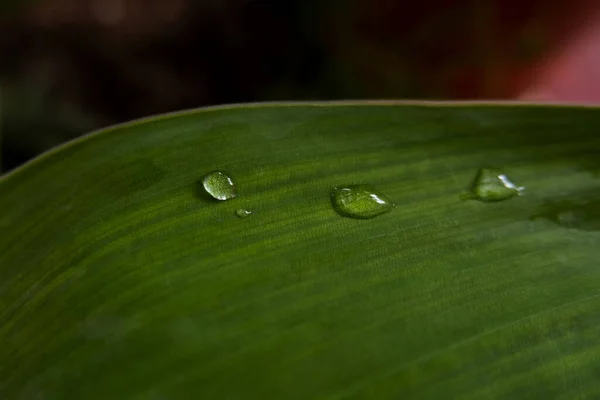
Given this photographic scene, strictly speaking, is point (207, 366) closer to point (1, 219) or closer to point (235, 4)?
point (1, 219)

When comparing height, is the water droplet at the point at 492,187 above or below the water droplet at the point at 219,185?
below

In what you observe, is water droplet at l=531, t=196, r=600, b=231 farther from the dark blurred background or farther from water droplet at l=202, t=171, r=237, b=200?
the dark blurred background

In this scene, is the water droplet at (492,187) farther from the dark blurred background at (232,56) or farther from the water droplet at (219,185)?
the dark blurred background at (232,56)

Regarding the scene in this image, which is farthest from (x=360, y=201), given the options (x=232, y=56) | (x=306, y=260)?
(x=232, y=56)

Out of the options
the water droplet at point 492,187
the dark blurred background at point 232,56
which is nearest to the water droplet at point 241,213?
the water droplet at point 492,187

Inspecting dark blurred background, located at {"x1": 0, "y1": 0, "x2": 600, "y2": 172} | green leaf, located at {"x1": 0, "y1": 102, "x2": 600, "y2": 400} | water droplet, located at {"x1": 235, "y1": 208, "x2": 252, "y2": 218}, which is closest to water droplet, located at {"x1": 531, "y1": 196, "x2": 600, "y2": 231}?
green leaf, located at {"x1": 0, "y1": 102, "x2": 600, "y2": 400}

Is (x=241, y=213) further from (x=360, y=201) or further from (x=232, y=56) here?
(x=232, y=56)

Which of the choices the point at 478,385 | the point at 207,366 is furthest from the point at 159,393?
the point at 478,385
